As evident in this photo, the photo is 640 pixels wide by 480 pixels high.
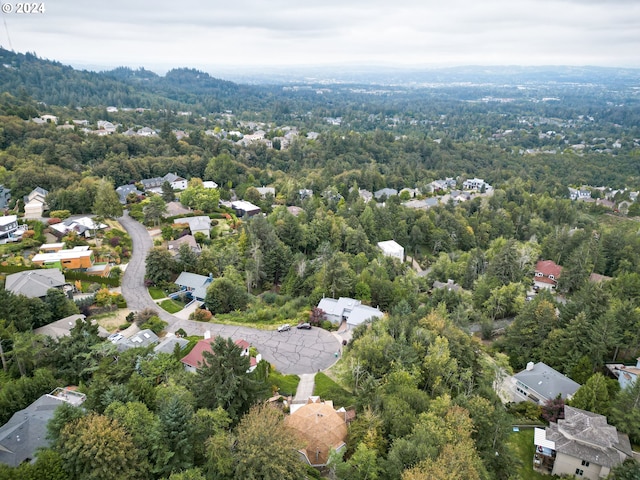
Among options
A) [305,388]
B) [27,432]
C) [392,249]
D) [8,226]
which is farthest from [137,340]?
[392,249]

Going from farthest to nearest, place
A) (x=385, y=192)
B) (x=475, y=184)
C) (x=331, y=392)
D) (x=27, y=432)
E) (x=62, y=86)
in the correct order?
(x=62, y=86)
(x=475, y=184)
(x=385, y=192)
(x=331, y=392)
(x=27, y=432)

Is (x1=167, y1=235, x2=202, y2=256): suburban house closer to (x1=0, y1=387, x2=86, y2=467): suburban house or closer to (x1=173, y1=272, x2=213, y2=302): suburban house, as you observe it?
(x1=173, y1=272, x2=213, y2=302): suburban house

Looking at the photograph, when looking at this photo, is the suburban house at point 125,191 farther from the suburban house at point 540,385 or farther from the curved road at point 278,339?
the suburban house at point 540,385

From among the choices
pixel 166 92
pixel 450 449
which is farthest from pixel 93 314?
pixel 166 92

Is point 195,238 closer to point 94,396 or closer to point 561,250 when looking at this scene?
point 94,396

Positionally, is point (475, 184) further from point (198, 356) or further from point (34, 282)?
point (34, 282)

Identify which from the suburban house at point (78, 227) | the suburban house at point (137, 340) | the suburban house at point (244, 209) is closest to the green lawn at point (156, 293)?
the suburban house at point (137, 340)
